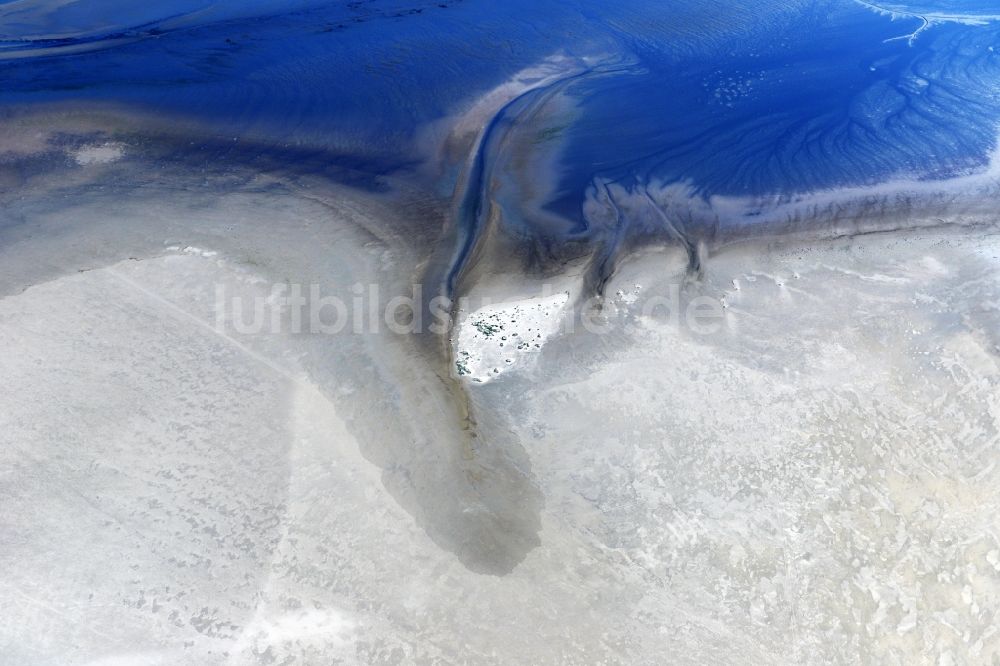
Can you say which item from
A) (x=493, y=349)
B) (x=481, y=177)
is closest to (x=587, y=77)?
(x=481, y=177)

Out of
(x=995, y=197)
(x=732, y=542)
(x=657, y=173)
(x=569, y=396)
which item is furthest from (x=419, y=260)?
(x=995, y=197)

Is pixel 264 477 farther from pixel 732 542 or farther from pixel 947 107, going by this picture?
pixel 947 107

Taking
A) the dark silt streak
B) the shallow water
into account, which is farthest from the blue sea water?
the dark silt streak

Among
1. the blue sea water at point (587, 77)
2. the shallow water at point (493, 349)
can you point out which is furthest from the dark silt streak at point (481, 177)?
the blue sea water at point (587, 77)

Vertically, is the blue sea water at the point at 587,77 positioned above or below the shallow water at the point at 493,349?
above

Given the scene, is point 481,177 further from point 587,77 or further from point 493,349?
point 587,77

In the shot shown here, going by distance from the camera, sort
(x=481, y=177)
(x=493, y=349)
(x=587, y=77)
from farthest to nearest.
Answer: (x=587, y=77) → (x=481, y=177) → (x=493, y=349)

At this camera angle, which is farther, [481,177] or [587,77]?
[587,77]

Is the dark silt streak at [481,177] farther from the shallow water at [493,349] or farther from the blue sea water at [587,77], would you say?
the blue sea water at [587,77]

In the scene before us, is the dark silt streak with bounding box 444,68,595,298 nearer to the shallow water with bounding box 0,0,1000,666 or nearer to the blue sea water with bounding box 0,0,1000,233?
the shallow water with bounding box 0,0,1000,666
